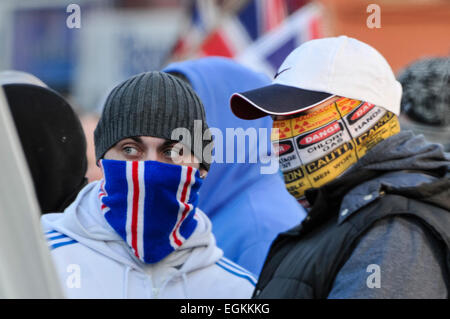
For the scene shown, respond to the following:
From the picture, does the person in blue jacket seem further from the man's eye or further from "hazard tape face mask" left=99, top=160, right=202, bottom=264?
the man's eye

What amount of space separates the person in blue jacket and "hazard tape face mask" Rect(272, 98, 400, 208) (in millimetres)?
805

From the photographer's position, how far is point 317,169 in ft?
8.07

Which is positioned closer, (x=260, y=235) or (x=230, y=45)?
(x=260, y=235)

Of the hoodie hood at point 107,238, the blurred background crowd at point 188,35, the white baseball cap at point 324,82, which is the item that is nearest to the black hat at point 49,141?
the hoodie hood at point 107,238

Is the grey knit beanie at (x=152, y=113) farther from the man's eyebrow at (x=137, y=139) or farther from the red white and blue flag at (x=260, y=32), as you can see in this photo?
the red white and blue flag at (x=260, y=32)

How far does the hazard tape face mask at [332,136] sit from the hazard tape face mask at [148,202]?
13.1 inches

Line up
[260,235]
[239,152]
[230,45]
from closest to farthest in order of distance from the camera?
[260,235] → [239,152] → [230,45]

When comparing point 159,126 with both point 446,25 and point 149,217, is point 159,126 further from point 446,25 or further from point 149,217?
point 446,25

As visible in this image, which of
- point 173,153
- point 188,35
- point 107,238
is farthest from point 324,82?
point 188,35

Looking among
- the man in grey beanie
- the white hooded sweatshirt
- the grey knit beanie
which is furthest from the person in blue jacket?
the grey knit beanie

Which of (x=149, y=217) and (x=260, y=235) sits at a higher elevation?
(x=149, y=217)
